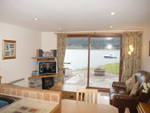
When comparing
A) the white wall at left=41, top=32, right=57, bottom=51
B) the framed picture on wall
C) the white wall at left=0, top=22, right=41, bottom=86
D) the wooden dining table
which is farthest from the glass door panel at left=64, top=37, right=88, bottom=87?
the wooden dining table

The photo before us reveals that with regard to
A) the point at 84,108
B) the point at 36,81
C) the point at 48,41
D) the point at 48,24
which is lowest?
the point at 36,81

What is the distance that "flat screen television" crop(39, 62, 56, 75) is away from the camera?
198 inches

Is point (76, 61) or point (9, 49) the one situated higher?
point (9, 49)

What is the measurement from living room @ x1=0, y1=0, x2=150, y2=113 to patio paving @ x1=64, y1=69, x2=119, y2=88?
1295 mm

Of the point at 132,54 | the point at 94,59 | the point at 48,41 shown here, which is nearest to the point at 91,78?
the point at 94,59

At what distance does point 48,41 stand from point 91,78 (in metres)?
2.47

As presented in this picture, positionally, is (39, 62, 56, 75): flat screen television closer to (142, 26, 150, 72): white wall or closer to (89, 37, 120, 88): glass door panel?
(89, 37, 120, 88): glass door panel

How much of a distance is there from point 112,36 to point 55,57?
8.16 feet

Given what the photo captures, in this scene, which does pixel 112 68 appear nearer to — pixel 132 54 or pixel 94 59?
pixel 94 59

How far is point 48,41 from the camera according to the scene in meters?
5.46

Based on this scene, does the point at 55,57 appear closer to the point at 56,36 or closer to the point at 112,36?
the point at 56,36

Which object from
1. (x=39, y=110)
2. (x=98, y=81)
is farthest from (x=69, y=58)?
(x=39, y=110)

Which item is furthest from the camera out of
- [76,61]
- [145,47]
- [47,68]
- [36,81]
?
[76,61]

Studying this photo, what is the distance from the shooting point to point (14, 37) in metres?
4.02
